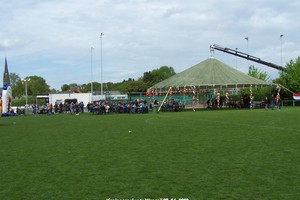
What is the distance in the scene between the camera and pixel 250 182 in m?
6.54

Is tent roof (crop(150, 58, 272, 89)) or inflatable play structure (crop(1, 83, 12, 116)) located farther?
tent roof (crop(150, 58, 272, 89))

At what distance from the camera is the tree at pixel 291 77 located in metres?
51.8

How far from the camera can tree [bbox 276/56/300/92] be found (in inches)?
2040

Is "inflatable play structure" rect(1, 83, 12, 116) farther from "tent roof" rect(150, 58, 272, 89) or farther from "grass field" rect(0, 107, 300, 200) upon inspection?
"tent roof" rect(150, 58, 272, 89)

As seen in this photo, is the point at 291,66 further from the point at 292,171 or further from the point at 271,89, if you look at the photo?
the point at 292,171

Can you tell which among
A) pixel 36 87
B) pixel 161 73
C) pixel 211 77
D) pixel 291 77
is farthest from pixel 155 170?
pixel 36 87

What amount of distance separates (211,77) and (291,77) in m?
17.9

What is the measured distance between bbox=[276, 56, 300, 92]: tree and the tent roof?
12829 mm

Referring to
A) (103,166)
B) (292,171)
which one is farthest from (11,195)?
(292,171)

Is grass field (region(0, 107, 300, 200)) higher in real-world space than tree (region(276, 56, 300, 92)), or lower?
lower

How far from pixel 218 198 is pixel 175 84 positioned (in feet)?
114

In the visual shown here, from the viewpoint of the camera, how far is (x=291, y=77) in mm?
52562

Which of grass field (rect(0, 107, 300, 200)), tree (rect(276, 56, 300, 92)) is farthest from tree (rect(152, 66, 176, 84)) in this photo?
grass field (rect(0, 107, 300, 200))

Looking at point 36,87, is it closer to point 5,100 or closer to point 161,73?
point 161,73
